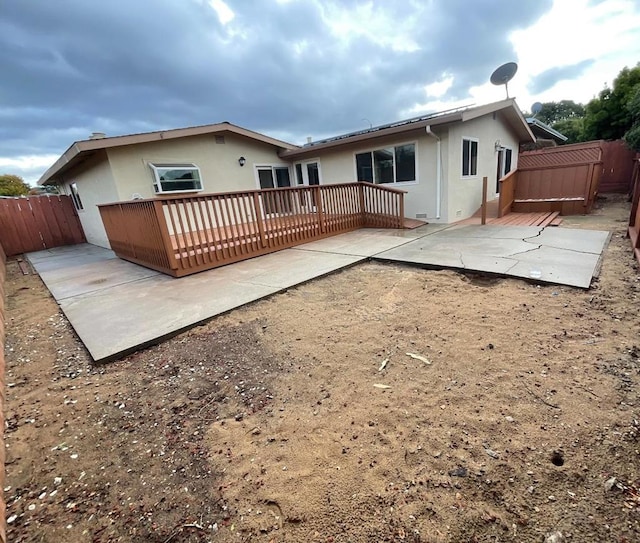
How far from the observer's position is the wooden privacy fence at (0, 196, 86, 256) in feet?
33.9

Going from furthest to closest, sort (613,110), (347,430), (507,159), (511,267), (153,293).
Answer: (613,110) → (507,159) → (153,293) → (511,267) → (347,430)

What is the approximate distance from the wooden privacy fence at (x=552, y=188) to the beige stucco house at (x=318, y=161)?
38.1 inches

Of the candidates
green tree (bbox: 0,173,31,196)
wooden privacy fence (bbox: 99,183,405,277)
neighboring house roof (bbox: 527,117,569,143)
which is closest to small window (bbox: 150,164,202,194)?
wooden privacy fence (bbox: 99,183,405,277)

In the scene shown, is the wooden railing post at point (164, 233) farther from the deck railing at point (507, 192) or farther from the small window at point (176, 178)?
the deck railing at point (507, 192)

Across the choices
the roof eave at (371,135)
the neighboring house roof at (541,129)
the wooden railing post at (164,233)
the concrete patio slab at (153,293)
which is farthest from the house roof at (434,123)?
the wooden railing post at (164,233)

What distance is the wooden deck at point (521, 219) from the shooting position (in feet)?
24.0

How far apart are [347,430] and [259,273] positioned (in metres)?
3.62

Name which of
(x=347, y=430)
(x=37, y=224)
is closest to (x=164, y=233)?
(x=347, y=430)

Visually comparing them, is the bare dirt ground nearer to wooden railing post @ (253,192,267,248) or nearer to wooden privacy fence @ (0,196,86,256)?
wooden railing post @ (253,192,267,248)

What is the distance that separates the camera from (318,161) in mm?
10828

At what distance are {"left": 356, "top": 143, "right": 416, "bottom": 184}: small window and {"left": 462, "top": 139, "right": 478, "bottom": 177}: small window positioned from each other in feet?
4.87

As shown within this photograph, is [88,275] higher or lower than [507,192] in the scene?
lower

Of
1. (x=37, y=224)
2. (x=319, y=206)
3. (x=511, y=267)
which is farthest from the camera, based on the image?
(x=37, y=224)

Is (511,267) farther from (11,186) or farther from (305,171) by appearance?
(11,186)
